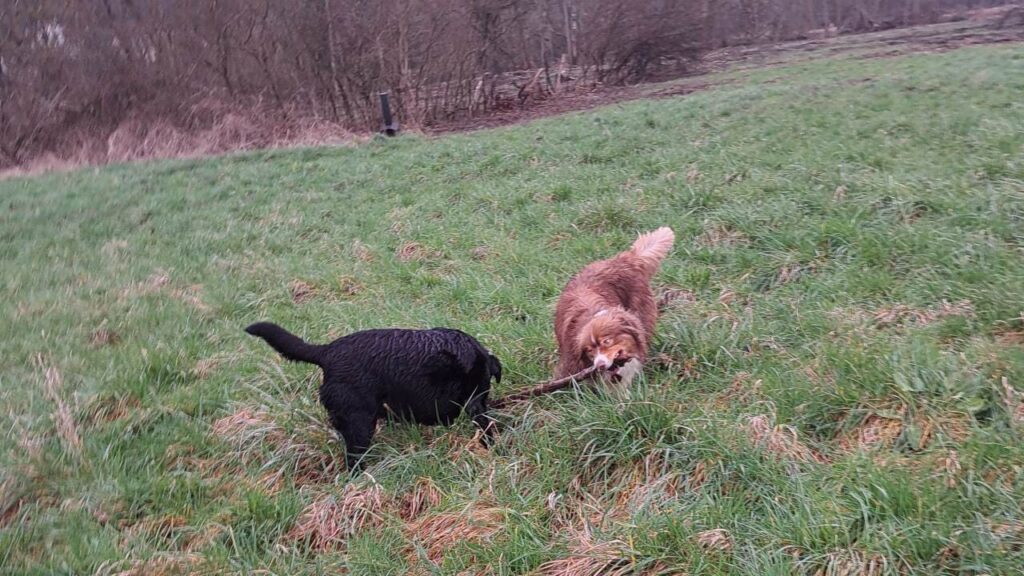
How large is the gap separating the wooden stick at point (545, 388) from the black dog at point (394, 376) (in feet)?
0.52

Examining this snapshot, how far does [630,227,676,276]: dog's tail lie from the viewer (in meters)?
4.52

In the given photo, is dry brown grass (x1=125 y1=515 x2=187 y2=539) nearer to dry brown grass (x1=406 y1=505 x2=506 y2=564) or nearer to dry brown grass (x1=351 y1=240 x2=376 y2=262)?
dry brown grass (x1=406 y1=505 x2=506 y2=564)

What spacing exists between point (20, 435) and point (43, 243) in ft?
20.0

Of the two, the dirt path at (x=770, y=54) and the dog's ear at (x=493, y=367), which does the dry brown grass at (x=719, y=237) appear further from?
the dirt path at (x=770, y=54)

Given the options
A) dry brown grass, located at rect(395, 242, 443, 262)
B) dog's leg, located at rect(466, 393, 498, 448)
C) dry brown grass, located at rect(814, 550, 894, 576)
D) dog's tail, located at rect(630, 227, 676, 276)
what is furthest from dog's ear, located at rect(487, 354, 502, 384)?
dry brown grass, located at rect(395, 242, 443, 262)

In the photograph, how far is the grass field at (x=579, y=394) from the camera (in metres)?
2.60

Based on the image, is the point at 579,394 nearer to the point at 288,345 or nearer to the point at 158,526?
the point at 288,345

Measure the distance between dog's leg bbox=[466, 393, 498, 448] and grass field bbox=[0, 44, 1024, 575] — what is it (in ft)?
0.26

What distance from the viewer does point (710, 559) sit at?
7.90 ft

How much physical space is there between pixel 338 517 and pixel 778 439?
6.33ft

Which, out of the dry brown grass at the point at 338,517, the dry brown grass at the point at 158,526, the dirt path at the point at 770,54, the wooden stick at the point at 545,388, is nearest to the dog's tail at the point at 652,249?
the wooden stick at the point at 545,388

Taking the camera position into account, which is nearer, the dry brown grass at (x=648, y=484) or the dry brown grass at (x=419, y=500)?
the dry brown grass at (x=648, y=484)

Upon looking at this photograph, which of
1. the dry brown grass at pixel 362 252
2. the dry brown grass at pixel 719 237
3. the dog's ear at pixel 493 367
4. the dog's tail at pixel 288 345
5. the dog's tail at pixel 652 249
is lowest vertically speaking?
the dry brown grass at pixel 719 237

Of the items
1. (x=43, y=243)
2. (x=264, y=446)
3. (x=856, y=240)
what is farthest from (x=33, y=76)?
(x=856, y=240)
